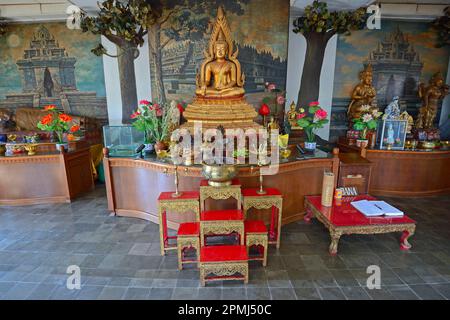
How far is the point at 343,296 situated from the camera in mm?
2619

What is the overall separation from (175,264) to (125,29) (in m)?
4.51

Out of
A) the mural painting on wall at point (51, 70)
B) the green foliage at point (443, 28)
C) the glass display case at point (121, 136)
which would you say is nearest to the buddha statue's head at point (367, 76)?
the green foliage at point (443, 28)

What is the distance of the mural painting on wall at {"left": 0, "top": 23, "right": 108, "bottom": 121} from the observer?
21.3ft

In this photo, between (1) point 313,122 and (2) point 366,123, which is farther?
(2) point 366,123

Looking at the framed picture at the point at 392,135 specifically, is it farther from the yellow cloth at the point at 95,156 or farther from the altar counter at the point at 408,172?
the yellow cloth at the point at 95,156

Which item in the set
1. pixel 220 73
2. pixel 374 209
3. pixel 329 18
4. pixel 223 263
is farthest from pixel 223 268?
pixel 329 18

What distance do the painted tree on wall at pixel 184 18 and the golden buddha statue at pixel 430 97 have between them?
14.5ft

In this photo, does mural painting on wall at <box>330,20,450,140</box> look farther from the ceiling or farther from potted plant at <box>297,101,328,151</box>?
potted plant at <box>297,101,328,151</box>

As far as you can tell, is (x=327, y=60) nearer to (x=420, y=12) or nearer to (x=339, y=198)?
(x=420, y=12)

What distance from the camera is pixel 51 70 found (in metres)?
6.65

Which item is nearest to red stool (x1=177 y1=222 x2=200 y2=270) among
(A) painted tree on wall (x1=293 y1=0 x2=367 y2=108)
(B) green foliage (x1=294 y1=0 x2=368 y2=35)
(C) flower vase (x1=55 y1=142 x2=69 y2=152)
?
(C) flower vase (x1=55 y1=142 x2=69 y2=152)

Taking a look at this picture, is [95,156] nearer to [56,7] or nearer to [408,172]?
[56,7]
